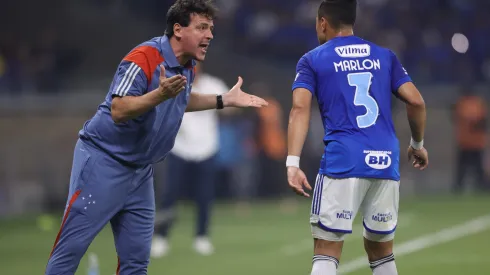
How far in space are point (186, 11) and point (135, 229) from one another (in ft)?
5.20

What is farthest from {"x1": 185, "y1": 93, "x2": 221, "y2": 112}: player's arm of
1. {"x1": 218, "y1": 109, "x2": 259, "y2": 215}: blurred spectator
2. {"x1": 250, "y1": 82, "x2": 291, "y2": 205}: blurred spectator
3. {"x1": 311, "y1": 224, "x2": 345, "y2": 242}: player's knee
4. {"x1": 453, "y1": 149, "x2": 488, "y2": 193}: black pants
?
{"x1": 453, "y1": 149, "x2": 488, "y2": 193}: black pants

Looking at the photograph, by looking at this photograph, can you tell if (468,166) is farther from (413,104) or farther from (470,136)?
(413,104)

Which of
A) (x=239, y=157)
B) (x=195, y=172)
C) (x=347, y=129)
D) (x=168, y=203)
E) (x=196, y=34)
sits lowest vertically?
(x=239, y=157)

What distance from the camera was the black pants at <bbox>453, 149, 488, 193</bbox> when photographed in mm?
23781

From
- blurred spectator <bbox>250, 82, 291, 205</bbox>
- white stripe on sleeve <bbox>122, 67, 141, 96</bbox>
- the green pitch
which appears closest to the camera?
white stripe on sleeve <bbox>122, 67, 141, 96</bbox>

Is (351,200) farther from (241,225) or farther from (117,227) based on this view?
(241,225)

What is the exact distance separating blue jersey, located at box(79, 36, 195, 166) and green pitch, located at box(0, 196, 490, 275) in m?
4.46

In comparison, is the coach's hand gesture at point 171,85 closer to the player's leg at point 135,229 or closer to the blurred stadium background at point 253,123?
the player's leg at point 135,229

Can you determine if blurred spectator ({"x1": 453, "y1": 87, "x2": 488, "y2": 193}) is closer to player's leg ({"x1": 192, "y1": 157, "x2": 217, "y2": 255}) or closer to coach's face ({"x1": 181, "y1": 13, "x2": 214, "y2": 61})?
player's leg ({"x1": 192, "y1": 157, "x2": 217, "y2": 255})

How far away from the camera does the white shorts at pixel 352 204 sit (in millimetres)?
7047

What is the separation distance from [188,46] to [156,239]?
21.9 feet

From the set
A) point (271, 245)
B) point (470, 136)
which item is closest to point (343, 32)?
point (271, 245)

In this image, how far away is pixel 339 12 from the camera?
23.7 ft

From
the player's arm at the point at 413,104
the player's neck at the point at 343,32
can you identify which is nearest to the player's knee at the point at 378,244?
the player's arm at the point at 413,104
